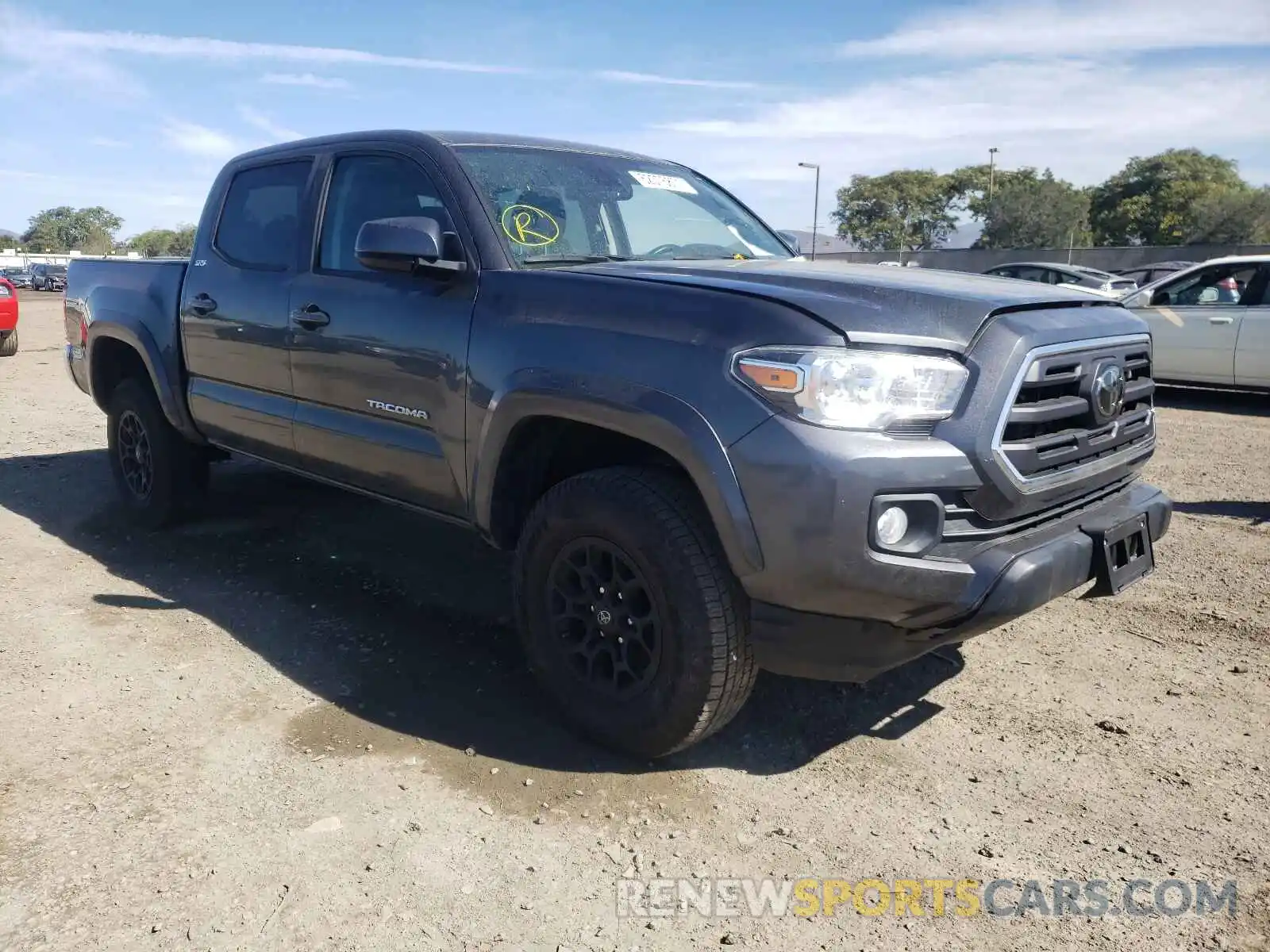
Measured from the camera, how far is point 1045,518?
2863mm

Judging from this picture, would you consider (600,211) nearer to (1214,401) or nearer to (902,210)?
(1214,401)

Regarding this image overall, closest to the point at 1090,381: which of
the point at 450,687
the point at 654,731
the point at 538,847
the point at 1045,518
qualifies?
the point at 1045,518

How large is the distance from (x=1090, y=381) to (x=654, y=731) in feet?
5.39

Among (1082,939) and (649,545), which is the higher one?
(649,545)

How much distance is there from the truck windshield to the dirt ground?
1.62m

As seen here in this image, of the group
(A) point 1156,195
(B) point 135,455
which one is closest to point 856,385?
(B) point 135,455

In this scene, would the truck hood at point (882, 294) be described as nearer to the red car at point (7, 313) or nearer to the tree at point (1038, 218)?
the red car at point (7, 313)

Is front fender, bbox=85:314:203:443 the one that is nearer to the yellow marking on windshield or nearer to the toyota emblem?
the yellow marking on windshield

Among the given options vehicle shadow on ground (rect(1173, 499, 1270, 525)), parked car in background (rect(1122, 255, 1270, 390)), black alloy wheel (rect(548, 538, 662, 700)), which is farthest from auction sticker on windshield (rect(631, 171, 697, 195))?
parked car in background (rect(1122, 255, 1270, 390))

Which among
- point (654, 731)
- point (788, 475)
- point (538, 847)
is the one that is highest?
point (788, 475)

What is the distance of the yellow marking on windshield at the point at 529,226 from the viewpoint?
358cm

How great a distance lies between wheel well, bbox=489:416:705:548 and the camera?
3.27 m

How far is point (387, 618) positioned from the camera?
14.2ft

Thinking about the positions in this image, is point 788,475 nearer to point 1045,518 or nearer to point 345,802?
point 1045,518
